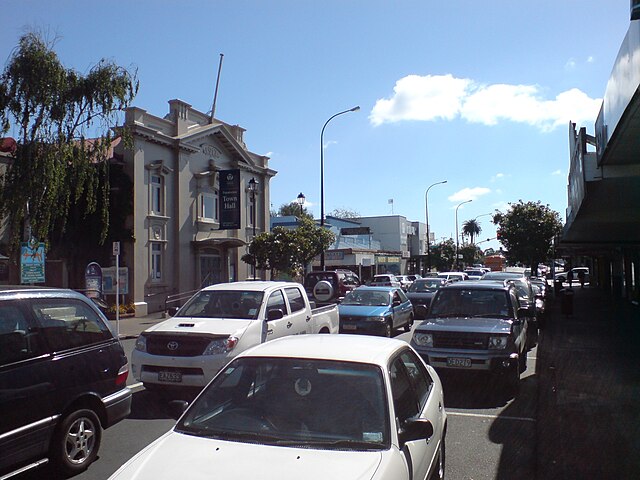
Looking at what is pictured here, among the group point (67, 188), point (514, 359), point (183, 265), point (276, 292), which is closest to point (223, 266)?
point (183, 265)

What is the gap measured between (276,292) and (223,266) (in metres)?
22.2

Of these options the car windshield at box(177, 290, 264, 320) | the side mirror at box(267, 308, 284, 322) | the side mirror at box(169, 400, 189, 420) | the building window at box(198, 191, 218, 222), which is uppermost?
the building window at box(198, 191, 218, 222)

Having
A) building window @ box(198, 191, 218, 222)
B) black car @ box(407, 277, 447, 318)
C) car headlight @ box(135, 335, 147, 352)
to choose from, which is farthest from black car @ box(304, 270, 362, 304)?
car headlight @ box(135, 335, 147, 352)

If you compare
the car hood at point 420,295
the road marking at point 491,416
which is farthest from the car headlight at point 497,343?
the car hood at point 420,295

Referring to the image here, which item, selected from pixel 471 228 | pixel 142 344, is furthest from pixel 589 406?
pixel 471 228

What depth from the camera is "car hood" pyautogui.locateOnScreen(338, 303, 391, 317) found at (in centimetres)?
1496

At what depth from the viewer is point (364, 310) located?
15203mm

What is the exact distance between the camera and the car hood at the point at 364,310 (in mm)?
14961

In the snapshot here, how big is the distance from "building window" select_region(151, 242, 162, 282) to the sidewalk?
1738cm

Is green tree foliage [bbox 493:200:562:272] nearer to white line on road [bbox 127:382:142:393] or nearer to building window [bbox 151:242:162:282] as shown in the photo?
building window [bbox 151:242:162:282]

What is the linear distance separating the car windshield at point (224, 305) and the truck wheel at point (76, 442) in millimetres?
3433

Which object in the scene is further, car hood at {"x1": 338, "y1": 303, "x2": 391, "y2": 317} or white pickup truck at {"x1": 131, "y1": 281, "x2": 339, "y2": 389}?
car hood at {"x1": 338, "y1": 303, "x2": 391, "y2": 317}

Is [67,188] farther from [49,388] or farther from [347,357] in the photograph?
[347,357]

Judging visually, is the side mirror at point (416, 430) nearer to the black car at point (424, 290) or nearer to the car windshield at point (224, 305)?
the car windshield at point (224, 305)
